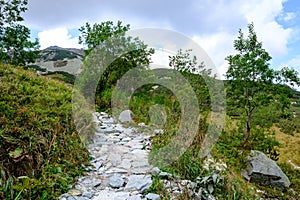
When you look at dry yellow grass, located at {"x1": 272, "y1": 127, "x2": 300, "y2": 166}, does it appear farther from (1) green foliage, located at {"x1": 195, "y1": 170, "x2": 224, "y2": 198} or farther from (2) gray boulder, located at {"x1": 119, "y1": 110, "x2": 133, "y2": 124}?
(1) green foliage, located at {"x1": 195, "y1": 170, "x2": 224, "y2": 198}

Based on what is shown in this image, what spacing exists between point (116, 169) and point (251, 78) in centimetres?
512

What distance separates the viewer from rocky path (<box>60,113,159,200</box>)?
9.89 feet

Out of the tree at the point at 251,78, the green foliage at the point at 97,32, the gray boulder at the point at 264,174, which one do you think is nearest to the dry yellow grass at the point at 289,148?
the tree at the point at 251,78

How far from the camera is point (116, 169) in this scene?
382 cm

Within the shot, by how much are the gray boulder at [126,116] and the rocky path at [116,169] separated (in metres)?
0.96

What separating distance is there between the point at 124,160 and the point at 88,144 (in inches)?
37.0

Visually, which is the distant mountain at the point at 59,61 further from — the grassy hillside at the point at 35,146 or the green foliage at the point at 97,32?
the grassy hillside at the point at 35,146

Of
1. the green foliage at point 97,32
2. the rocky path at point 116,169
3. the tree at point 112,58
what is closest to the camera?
the rocky path at point 116,169

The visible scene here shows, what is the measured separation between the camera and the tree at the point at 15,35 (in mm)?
11195

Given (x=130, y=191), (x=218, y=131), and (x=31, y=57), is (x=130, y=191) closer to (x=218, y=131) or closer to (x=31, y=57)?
(x=218, y=131)

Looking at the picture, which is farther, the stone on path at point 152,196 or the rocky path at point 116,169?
the rocky path at point 116,169

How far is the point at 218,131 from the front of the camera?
520cm

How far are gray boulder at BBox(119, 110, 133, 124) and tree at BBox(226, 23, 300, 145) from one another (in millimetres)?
2982

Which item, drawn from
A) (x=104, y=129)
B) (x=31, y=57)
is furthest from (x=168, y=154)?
(x=31, y=57)
